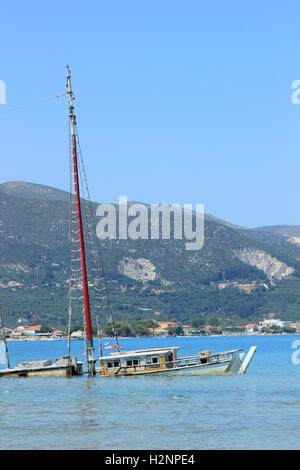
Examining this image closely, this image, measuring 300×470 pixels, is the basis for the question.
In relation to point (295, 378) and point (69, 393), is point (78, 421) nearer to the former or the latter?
point (69, 393)

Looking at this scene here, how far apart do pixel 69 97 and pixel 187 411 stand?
3681 centimetres

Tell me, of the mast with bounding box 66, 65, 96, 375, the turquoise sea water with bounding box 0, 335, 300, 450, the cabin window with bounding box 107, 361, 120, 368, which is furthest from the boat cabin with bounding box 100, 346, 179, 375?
the mast with bounding box 66, 65, 96, 375

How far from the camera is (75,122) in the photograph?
8012cm

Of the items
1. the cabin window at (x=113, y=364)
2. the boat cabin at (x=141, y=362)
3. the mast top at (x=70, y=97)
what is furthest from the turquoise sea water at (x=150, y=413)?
the mast top at (x=70, y=97)

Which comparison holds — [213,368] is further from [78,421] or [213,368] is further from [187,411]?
[78,421]

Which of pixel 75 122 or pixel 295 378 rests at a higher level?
pixel 75 122

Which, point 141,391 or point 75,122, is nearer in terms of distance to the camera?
point 141,391

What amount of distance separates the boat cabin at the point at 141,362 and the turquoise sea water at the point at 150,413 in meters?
1.08

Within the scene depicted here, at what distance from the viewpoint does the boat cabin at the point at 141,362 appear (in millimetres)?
75000
